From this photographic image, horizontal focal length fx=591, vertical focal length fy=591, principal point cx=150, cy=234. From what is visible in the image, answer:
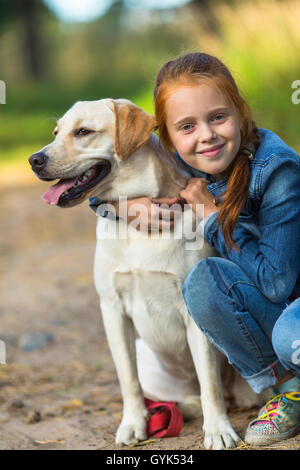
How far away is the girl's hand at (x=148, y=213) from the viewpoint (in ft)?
7.34

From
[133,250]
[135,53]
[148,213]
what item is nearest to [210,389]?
[133,250]

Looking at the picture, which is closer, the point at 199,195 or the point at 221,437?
the point at 221,437

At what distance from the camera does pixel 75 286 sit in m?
4.41

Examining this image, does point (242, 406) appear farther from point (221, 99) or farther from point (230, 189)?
point (221, 99)

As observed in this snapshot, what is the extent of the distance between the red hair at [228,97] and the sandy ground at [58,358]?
82 cm

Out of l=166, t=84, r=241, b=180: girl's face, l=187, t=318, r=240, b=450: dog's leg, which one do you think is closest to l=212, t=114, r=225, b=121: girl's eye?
l=166, t=84, r=241, b=180: girl's face

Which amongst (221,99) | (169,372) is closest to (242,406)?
(169,372)

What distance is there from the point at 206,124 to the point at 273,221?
41 centimetres

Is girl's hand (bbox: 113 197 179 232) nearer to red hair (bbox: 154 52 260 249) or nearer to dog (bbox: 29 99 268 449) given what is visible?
dog (bbox: 29 99 268 449)

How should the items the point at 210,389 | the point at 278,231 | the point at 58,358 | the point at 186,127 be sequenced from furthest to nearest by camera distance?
the point at 58,358 < the point at 210,389 < the point at 186,127 < the point at 278,231

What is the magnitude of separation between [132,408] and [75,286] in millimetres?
2152

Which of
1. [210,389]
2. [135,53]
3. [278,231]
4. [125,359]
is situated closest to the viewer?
[278,231]

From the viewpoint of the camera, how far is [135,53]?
30.7 m

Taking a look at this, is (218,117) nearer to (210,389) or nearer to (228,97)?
(228,97)
